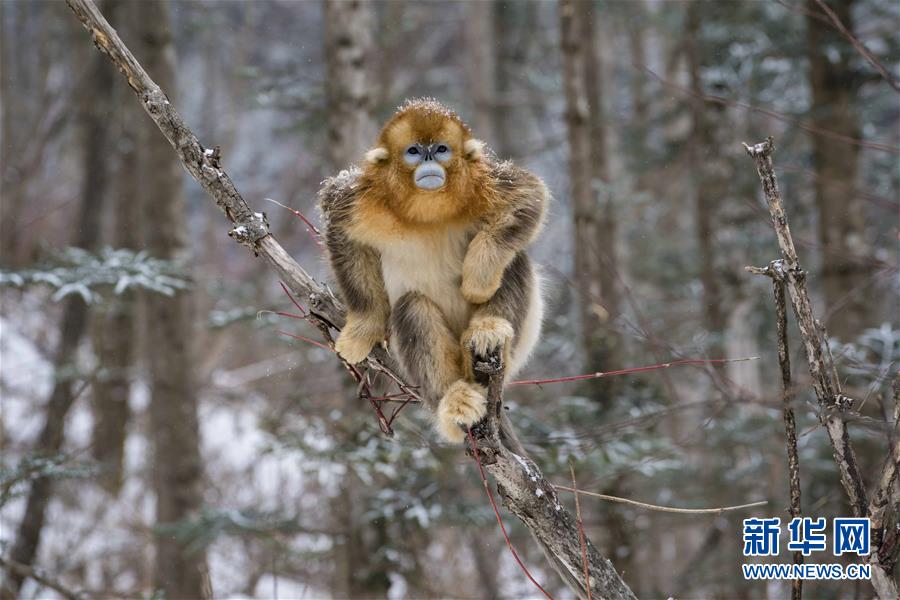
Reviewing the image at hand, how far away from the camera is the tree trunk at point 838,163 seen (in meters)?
6.15

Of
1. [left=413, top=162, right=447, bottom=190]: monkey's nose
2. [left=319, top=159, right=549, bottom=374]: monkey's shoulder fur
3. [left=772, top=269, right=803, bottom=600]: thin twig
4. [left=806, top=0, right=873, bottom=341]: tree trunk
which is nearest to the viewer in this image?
[left=772, top=269, right=803, bottom=600]: thin twig

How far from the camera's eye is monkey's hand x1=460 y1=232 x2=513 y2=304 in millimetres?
2932

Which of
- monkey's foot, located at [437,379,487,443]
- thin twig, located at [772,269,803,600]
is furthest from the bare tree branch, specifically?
monkey's foot, located at [437,379,487,443]

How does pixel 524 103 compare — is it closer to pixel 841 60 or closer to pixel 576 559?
pixel 841 60

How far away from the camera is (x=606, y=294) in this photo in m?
6.18

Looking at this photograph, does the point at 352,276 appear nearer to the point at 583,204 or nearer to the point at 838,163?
the point at 583,204

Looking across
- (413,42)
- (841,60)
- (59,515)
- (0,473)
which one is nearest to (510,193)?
(0,473)

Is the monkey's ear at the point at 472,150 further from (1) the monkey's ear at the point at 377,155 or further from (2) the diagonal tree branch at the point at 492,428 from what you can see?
(2) the diagonal tree branch at the point at 492,428

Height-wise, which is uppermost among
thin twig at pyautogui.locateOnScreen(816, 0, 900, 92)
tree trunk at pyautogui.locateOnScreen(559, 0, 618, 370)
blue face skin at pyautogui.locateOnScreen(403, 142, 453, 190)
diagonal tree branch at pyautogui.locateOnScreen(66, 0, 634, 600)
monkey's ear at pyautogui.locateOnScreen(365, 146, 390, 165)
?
tree trunk at pyautogui.locateOnScreen(559, 0, 618, 370)

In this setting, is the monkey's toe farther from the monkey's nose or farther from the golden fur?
the monkey's nose

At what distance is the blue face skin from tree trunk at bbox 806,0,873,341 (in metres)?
4.14

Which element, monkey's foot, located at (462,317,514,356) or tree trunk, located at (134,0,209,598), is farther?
tree trunk, located at (134,0,209,598)

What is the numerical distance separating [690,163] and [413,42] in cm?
644

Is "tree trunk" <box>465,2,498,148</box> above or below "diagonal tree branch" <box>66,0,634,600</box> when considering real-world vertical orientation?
above
